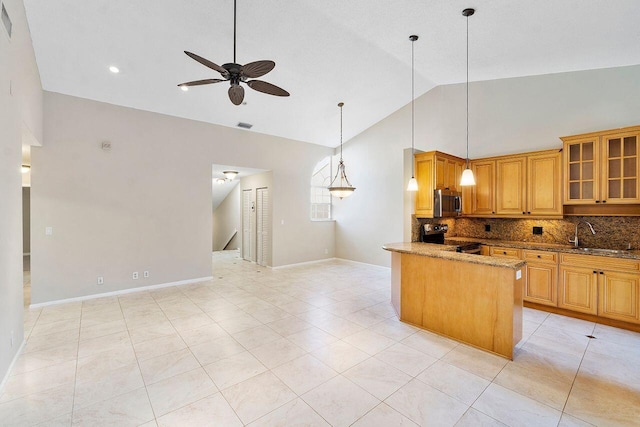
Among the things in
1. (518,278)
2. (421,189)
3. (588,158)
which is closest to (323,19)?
(421,189)

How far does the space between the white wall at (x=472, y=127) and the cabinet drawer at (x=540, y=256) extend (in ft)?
5.86

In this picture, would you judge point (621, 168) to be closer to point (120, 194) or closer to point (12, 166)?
point (12, 166)

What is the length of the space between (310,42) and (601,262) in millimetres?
→ 4819

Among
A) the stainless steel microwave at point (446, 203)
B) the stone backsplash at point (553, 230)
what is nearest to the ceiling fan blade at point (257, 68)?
the stainless steel microwave at point (446, 203)

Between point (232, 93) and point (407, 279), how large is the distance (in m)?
3.02

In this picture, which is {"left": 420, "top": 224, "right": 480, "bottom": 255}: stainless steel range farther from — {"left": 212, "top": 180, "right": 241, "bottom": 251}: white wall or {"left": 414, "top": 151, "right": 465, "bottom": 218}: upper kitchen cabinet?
{"left": 212, "top": 180, "right": 241, "bottom": 251}: white wall

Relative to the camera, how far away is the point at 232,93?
2.84 meters

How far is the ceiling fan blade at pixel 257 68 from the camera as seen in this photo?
2.57m

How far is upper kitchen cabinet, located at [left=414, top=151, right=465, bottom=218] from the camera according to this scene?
4801mm

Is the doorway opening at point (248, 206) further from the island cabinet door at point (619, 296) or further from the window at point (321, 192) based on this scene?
the island cabinet door at point (619, 296)

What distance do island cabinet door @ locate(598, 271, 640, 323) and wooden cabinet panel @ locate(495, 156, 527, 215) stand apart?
4.61 ft

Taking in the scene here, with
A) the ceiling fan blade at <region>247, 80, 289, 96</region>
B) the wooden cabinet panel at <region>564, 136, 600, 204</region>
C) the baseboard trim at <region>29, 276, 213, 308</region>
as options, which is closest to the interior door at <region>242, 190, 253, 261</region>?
the baseboard trim at <region>29, 276, 213, 308</region>

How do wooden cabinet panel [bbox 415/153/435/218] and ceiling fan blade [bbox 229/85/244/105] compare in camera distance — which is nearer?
ceiling fan blade [bbox 229/85/244/105]

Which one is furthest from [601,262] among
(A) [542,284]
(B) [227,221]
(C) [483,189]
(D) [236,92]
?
(B) [227,221]
